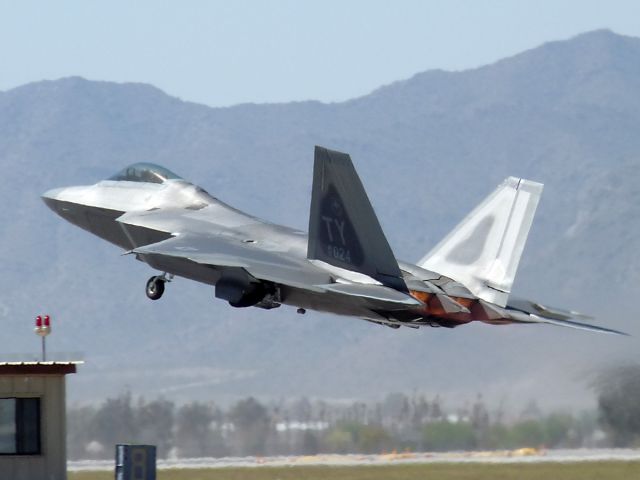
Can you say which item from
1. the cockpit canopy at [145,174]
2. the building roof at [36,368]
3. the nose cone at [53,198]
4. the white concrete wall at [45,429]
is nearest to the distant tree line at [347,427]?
the cockpit canopy at [145,174]

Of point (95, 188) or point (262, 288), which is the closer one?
point (262, 288)

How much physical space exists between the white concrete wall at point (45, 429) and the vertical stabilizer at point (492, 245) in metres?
10.3

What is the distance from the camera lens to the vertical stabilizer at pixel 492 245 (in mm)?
36406

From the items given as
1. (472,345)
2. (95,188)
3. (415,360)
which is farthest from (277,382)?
(95,188)

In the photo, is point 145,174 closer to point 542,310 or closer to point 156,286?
point 156,286

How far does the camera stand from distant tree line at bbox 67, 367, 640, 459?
58031 mm

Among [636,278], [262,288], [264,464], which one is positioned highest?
[636,278]

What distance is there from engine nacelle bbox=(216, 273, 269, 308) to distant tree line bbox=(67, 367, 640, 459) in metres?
22.2

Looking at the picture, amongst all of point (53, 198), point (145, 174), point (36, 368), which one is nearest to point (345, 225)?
point (145, 174)

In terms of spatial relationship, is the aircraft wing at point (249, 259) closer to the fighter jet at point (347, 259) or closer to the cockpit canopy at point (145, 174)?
the fighter jet at point (347, 259)

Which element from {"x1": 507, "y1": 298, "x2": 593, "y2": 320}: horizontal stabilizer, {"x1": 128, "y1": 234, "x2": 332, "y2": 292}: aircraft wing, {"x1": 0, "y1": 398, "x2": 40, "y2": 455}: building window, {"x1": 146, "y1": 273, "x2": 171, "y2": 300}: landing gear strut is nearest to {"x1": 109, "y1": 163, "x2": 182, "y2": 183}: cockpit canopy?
{"x1": 146, "y1": 273, "x2": 171, "y2": 300}: landing gear strut

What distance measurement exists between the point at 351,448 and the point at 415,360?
64.3 metres

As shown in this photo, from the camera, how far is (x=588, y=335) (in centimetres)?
6291

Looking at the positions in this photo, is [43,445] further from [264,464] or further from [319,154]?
[264,464]
